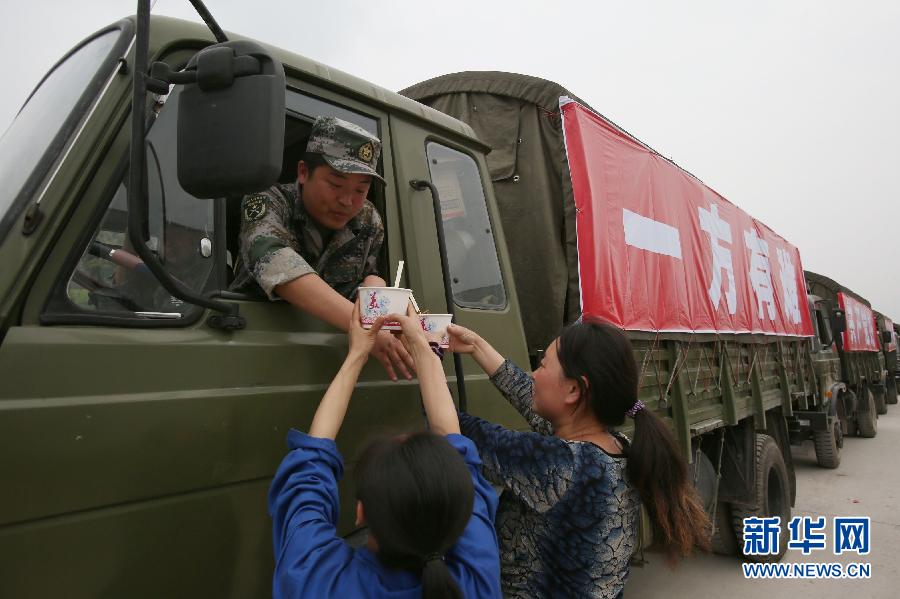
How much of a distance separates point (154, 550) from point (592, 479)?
3.50 feet

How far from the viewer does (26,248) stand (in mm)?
1327

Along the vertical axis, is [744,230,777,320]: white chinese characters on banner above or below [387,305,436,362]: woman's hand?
above

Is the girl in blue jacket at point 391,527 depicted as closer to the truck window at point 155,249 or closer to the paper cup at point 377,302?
the paper cup at point 377,302

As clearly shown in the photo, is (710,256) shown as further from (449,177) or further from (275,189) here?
(275,189)

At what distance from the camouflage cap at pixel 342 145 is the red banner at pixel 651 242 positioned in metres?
1.52

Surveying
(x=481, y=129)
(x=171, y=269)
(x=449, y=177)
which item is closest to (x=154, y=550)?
(x=171, y=269)

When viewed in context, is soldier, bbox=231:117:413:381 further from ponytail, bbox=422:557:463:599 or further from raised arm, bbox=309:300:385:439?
ponytail, bbox=422:557:463:599

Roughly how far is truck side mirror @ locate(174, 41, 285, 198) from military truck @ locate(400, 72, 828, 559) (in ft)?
6.56

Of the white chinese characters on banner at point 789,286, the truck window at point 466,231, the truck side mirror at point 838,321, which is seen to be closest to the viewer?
the truck window at point 466,231

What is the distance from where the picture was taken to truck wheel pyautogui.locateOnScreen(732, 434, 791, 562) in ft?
15.3

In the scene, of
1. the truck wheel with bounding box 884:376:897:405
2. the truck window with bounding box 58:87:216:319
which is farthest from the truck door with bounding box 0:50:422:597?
the truck wheel with bounding box 884:376:897:405

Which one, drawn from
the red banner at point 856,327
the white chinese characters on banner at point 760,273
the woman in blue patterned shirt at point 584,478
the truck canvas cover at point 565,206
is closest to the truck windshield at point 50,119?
the woman in blue patterned shirt at point 584,478

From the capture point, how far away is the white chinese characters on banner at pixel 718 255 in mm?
4578

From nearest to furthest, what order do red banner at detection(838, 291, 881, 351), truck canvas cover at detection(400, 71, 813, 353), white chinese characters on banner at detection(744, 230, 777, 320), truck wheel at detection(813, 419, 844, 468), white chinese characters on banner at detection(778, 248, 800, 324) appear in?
1. truck canvas cover at detection(400, 71, 813, 353)
2. white chinese characters on banner at detection(744, 230, 777, 320)
3. white chinese characters on banner at detection(778, 248, 800, 324)
4. truck wheel at detection(813, 419, 844, 468)
5. red banner at detection(838, 291, 881, 351)
